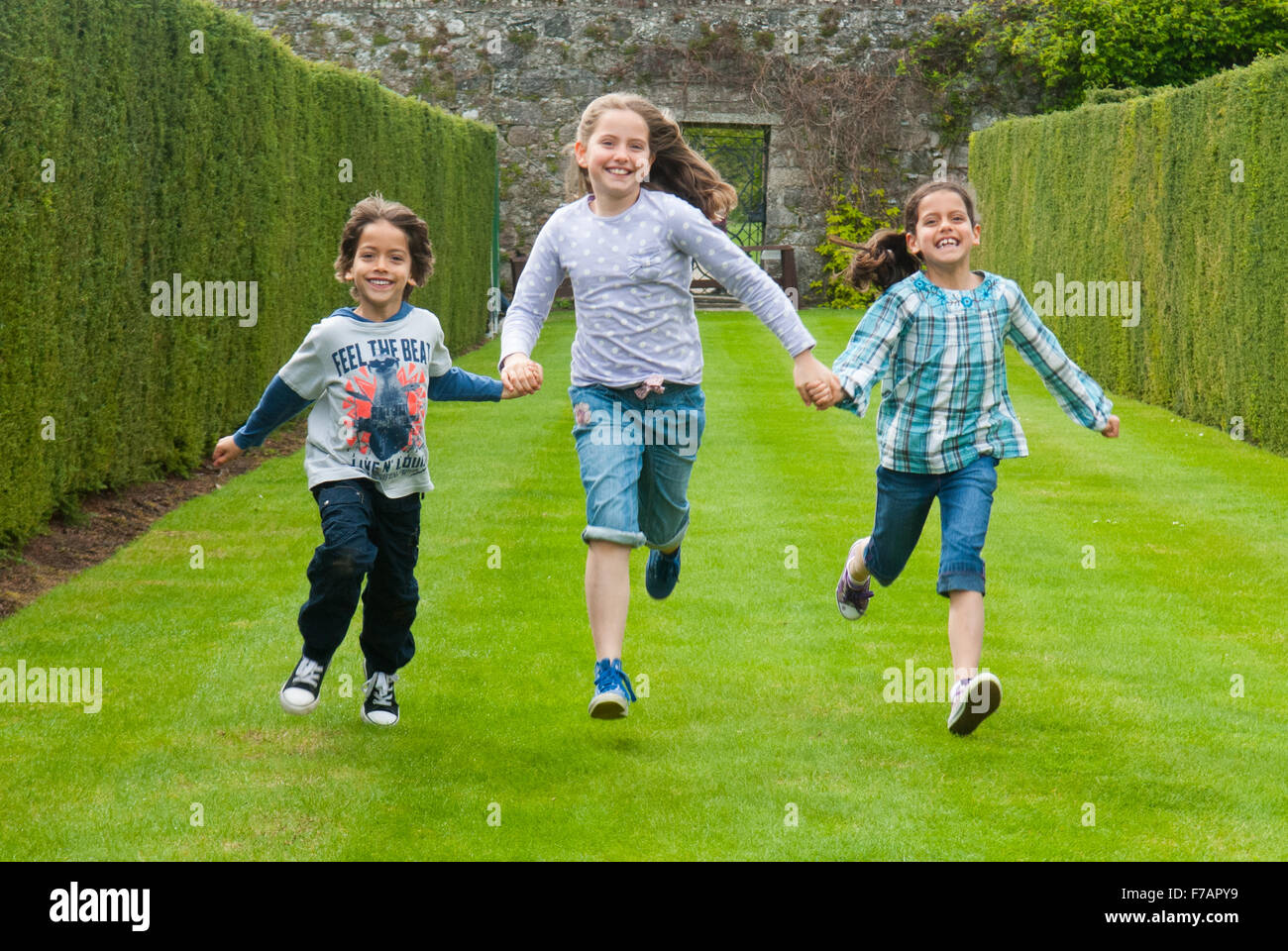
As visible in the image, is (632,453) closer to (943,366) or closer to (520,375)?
(520,375)

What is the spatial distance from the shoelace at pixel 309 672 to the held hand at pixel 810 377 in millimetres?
1722

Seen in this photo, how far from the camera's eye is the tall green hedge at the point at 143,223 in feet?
22.2

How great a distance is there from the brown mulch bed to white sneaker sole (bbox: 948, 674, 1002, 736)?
392 cm

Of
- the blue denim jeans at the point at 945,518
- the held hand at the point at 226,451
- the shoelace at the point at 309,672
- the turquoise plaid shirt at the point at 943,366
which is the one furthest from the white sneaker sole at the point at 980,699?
the held hand at the point at 226,451

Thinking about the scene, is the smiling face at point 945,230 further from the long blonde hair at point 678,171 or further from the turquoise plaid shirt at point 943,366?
the long blonde hair at point 678,171

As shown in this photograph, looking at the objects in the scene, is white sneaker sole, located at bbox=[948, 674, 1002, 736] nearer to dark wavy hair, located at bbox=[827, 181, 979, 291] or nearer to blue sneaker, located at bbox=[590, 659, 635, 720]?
blue sneaker, located at bbox=[590, 659, 635, 720]

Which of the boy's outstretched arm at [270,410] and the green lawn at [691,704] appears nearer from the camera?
the green lawn at [691,704]

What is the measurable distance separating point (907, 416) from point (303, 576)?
10.4 ft

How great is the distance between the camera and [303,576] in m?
6.77

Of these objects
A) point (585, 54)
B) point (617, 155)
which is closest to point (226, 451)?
point (617, 155)

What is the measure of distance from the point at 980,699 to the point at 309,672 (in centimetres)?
205

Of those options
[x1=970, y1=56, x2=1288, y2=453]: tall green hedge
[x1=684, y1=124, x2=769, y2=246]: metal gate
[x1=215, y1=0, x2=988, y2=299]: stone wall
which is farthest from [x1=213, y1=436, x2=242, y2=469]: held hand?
[x1=684, y1=124, x2=769, y2=246]: metal gate

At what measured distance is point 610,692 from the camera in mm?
4301

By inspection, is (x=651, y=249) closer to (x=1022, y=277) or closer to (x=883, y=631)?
(x=883, y=631)
